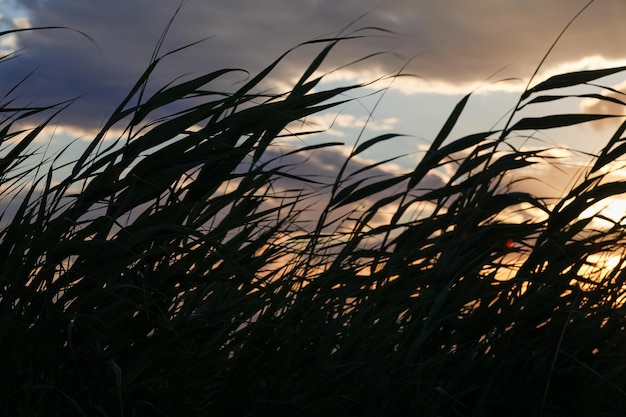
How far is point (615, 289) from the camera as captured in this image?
2.62 meters

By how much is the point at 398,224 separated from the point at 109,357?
101 centimetres

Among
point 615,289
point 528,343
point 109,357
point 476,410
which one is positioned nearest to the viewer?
point 109,357

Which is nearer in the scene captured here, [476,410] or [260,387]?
[260,387]

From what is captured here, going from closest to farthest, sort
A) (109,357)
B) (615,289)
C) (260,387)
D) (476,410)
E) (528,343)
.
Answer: (109,357), (260,387), (476,410), (528,343), (615,289)

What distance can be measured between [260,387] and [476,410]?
24.9 inches

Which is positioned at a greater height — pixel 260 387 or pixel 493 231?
pixel 493 231

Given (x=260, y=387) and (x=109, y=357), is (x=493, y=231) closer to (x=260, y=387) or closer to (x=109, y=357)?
(x=260, y=387)

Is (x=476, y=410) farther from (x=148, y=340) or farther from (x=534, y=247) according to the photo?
(x=148, y=340)

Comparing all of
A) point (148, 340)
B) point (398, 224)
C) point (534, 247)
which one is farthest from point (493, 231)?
point (148, 340)

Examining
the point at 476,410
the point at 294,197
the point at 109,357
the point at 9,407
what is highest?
the point at 294,197

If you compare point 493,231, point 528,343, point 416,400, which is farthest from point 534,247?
point 416,400

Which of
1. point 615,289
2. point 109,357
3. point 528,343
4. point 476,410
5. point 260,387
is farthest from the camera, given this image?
point 615,289

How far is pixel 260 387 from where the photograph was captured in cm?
203

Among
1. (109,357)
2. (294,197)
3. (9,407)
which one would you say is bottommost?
(9,407)
